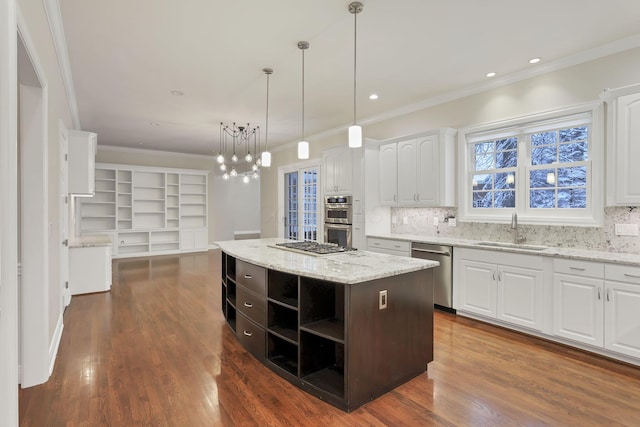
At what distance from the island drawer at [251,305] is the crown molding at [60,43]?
2.71 meters

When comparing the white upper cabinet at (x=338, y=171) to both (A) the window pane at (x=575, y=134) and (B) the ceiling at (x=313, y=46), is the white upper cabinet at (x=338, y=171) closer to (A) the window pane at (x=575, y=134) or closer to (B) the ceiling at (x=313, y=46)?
(B) the ceiling at (x=313, y=46)

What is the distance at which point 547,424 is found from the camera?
205cm

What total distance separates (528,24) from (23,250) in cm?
445

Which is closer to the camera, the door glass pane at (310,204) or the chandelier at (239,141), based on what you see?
the chandelier at (239,141)

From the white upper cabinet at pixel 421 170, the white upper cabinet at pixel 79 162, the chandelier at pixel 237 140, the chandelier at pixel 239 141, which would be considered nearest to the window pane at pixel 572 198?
the white upper cabinet at pixel 421 170

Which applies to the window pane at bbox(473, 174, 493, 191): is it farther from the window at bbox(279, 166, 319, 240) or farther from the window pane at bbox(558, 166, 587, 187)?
the window at bbox(279, 166, 319, 240)

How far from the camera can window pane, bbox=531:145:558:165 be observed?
3.80 m

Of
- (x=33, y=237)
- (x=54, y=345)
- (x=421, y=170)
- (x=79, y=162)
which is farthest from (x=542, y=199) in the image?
(x=79, y=162)

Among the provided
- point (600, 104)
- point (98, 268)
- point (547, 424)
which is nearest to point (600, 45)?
point (600, 104)

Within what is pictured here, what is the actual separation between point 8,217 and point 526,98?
4658mm

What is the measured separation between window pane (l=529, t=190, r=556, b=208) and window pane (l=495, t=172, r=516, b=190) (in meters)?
0.26

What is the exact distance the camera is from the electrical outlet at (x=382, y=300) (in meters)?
2.33

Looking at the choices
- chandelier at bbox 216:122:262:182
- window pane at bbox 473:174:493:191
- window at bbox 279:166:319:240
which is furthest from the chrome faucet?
window at bbox 279:166:319:240

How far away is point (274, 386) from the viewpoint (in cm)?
249
